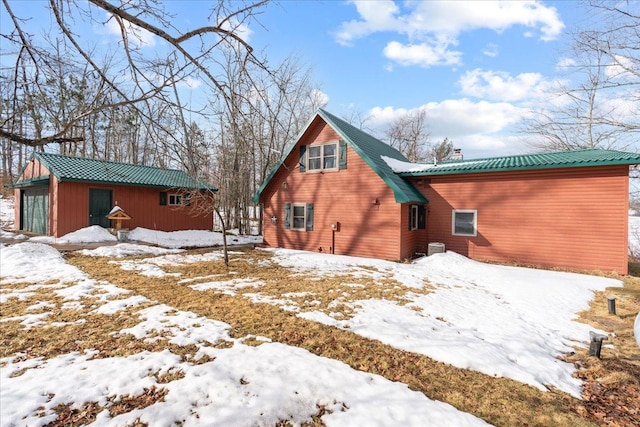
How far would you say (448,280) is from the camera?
8.35 metres

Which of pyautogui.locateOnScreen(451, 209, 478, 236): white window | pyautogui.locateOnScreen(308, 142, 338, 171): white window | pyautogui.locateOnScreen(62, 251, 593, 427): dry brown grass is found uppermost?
pyautogui.locateOnScreen(308, 142, 338, 171): white window

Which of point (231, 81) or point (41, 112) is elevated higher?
point (231, 81)

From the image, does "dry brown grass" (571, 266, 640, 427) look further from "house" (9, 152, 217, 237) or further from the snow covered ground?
"house" (9, 152, 217, 237)

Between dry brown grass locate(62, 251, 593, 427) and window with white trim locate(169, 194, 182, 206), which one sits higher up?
window with white trim locate(169, 194, 182, 206)

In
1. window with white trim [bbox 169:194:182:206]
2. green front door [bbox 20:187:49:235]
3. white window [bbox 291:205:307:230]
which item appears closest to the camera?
white window [bbox 291:205:307:230]

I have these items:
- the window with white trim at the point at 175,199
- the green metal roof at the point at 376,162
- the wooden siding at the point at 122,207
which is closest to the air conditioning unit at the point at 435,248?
the green metal roof at the point at 376,162

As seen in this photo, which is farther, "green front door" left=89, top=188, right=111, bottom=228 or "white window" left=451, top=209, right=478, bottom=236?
"green front door" left=89, top=188, right=111, bottom=228

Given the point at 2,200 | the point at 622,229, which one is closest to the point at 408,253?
the point at 622,229

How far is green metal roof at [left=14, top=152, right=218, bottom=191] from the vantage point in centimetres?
1402

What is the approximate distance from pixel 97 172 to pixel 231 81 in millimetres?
15399

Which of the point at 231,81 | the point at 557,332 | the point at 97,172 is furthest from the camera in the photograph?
the point at 97,172

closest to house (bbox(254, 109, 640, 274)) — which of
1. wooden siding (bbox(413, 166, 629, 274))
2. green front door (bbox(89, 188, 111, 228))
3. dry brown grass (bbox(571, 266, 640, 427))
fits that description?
wooden siding (bbox(413, 166, 629, 274))

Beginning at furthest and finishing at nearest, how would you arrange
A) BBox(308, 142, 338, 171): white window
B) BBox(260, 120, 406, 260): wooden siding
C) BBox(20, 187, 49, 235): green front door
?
BBox(20, 187, 49, 235): green front door
BBox(308, 142, 338, 171): white window
BBox(260, 120, 406, 260): wooden siding

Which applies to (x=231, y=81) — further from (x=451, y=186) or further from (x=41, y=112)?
(x=451, y=186)
